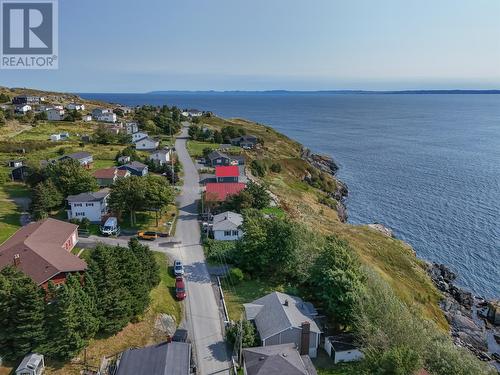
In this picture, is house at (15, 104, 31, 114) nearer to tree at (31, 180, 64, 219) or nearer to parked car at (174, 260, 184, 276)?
tree at (31, 180, 64, 219)

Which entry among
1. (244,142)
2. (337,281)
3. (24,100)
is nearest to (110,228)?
(337,281)

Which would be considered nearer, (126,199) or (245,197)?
(126,199)

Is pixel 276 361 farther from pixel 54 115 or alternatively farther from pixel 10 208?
pixel 54 115

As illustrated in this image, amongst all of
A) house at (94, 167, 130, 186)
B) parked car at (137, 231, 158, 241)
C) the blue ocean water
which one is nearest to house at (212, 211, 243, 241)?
parked car at (137, 231, 158, 241)

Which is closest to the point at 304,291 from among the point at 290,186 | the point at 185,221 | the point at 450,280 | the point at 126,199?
the point at 185,221

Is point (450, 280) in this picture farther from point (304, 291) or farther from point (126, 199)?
point (126, 199)

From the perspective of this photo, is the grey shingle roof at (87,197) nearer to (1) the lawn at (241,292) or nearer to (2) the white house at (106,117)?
(1) the lawn at (241,292)
